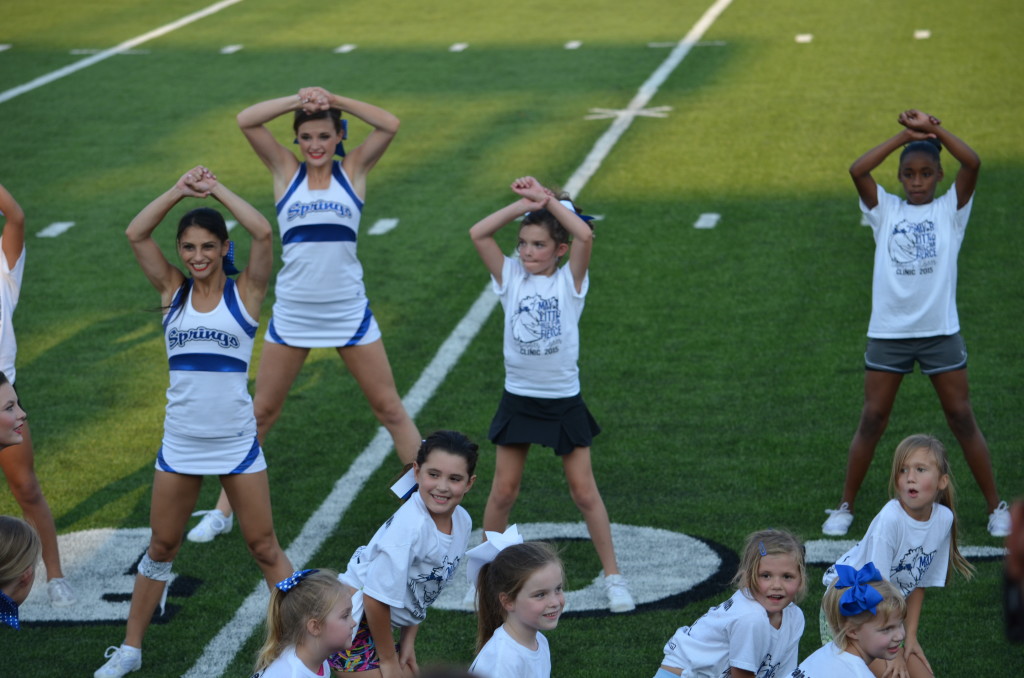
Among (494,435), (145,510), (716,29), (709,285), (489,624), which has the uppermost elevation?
(489,624)

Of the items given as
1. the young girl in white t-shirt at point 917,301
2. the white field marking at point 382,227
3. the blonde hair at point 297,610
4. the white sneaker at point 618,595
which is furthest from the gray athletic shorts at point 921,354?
the white field marking at point 382,227

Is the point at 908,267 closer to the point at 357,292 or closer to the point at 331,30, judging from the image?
the point at 357,292

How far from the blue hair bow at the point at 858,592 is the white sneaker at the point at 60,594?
367cm

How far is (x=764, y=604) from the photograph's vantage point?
4.99m

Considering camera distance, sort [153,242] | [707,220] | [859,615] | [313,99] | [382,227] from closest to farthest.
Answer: [859,615]
[153,242]
[313,99]
[707,220]
[382,227]

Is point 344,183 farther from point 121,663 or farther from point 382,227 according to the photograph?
point 382,227

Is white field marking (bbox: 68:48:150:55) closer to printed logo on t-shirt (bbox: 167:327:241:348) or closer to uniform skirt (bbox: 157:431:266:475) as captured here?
printed logo on t-shirt (bbox: 167:327:241:348)

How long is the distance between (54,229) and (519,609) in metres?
9.69

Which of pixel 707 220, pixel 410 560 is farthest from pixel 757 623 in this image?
pixel 707 220

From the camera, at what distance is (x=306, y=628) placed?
173 inches

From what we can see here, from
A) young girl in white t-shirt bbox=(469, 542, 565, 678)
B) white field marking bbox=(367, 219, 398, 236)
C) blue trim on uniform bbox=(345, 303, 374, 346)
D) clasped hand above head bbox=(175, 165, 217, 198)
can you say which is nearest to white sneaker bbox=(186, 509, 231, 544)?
blue trim on uniform bbox=(345, 303, 374, 346)

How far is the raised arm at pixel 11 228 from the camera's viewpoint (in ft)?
20.8

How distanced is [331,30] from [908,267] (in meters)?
16.7

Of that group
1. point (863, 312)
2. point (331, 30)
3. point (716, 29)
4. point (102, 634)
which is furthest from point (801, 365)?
point (331, 30)
